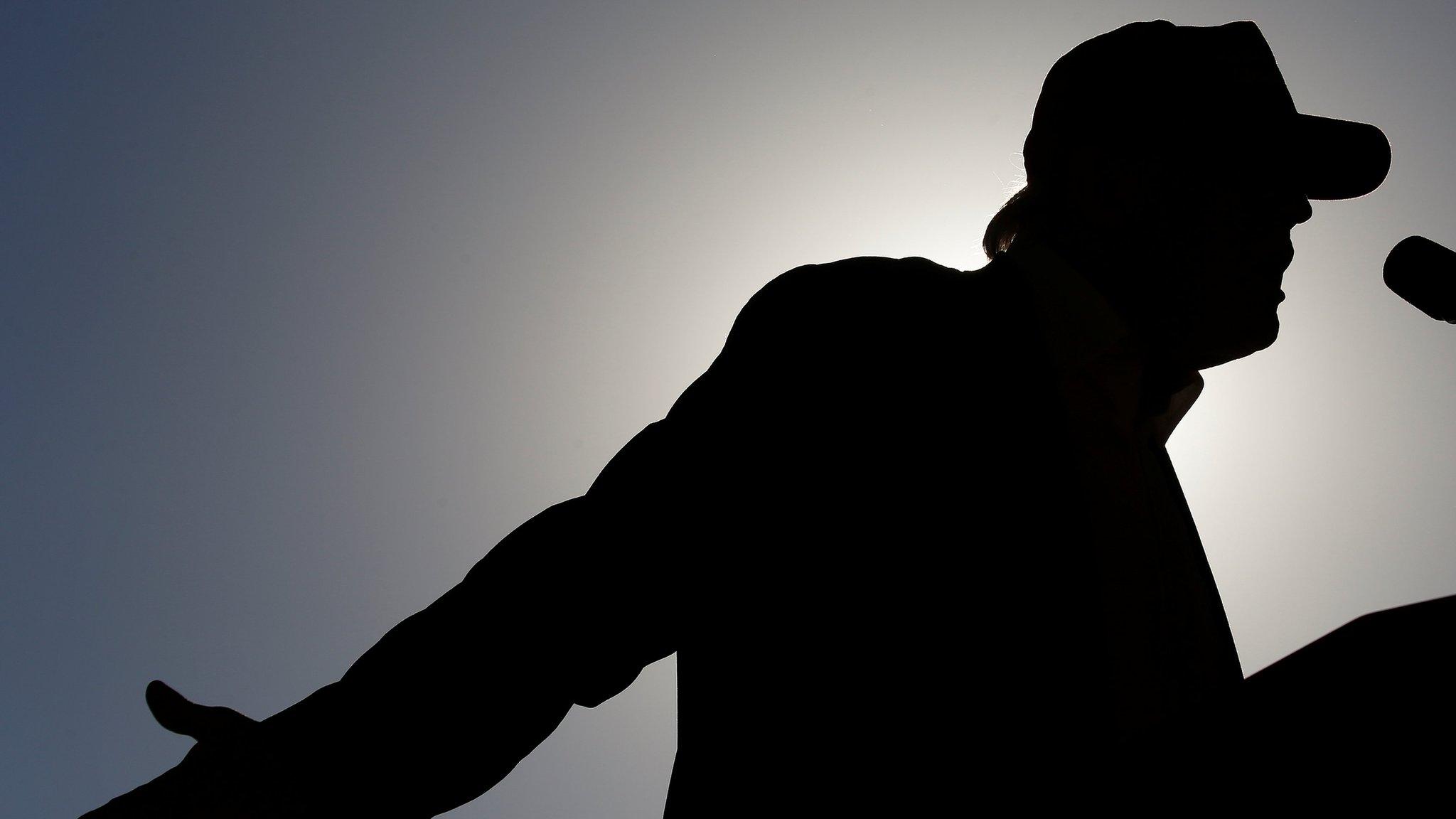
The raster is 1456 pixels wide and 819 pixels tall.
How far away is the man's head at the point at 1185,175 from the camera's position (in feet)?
5.22

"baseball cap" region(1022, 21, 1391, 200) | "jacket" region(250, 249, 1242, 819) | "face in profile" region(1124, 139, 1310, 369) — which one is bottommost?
"jacket" region(250, 249, 1242, 819)

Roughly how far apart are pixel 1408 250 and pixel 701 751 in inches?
61.9

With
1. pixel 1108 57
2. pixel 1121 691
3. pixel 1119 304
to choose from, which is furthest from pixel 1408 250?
pixel 1121 691

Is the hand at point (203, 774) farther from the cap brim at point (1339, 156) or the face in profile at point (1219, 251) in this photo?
the cap brim at point (1339, 156)

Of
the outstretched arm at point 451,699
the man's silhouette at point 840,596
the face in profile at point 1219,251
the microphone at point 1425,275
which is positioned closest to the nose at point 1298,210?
the face in profile at point 1219,251

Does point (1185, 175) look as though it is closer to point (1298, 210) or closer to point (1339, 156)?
point (1298, 210)

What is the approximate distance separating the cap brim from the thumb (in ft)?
6.93

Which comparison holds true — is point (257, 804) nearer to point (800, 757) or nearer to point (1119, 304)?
point (800, 757)

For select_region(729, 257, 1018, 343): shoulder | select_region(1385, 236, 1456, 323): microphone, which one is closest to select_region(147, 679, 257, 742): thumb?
select_region(729, 257, 1018, 343): shoulder

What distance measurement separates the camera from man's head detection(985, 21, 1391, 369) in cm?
159

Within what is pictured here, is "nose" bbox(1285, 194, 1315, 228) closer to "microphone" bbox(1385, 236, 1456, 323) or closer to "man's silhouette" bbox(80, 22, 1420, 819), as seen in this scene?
"microphone" bbox(1385, 236, 1456, 323)

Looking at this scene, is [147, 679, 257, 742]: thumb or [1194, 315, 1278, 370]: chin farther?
[1194, 315, 1278, 370]: chin

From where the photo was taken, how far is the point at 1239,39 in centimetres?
179

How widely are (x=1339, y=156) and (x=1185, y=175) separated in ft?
1.46
